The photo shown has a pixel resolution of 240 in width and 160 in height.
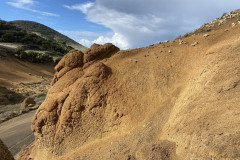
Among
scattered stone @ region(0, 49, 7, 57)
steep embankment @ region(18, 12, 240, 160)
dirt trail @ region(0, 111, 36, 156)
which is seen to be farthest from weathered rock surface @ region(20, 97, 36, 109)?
scattered stone @ region(0, 49, 7, 57)

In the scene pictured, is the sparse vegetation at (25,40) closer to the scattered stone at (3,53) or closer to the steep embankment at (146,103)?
the scattered stone at (3,53)

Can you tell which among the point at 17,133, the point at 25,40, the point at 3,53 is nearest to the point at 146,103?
the point at 17,133

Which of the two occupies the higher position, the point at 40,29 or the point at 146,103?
the point at 40,29

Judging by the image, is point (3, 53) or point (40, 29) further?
point (40, 29)

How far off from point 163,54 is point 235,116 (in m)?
3.72

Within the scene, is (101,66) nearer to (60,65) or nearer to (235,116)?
(60,65)

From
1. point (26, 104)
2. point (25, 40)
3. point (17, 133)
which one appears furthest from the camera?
point (25, 40)

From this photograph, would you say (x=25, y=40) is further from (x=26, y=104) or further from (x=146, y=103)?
(x=146, y=103)

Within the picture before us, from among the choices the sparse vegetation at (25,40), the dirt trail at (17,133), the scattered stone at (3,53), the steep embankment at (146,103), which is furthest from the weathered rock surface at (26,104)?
the sparse vegetation at (25,40)

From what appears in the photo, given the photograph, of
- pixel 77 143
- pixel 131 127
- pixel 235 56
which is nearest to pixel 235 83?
pixel 235 56

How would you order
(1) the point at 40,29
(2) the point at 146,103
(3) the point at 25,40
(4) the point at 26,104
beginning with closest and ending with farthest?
1. (2) the point at 146,103
2. (4) the point at 26,104
3. (3) the point at 25,40
4. (1) the point at 40,29

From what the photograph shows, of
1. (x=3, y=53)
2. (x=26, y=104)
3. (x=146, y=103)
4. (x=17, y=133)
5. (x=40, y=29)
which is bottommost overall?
(x=17, y=133)

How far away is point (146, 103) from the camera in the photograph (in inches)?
224

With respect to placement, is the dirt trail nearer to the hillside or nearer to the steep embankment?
the steep embankment
